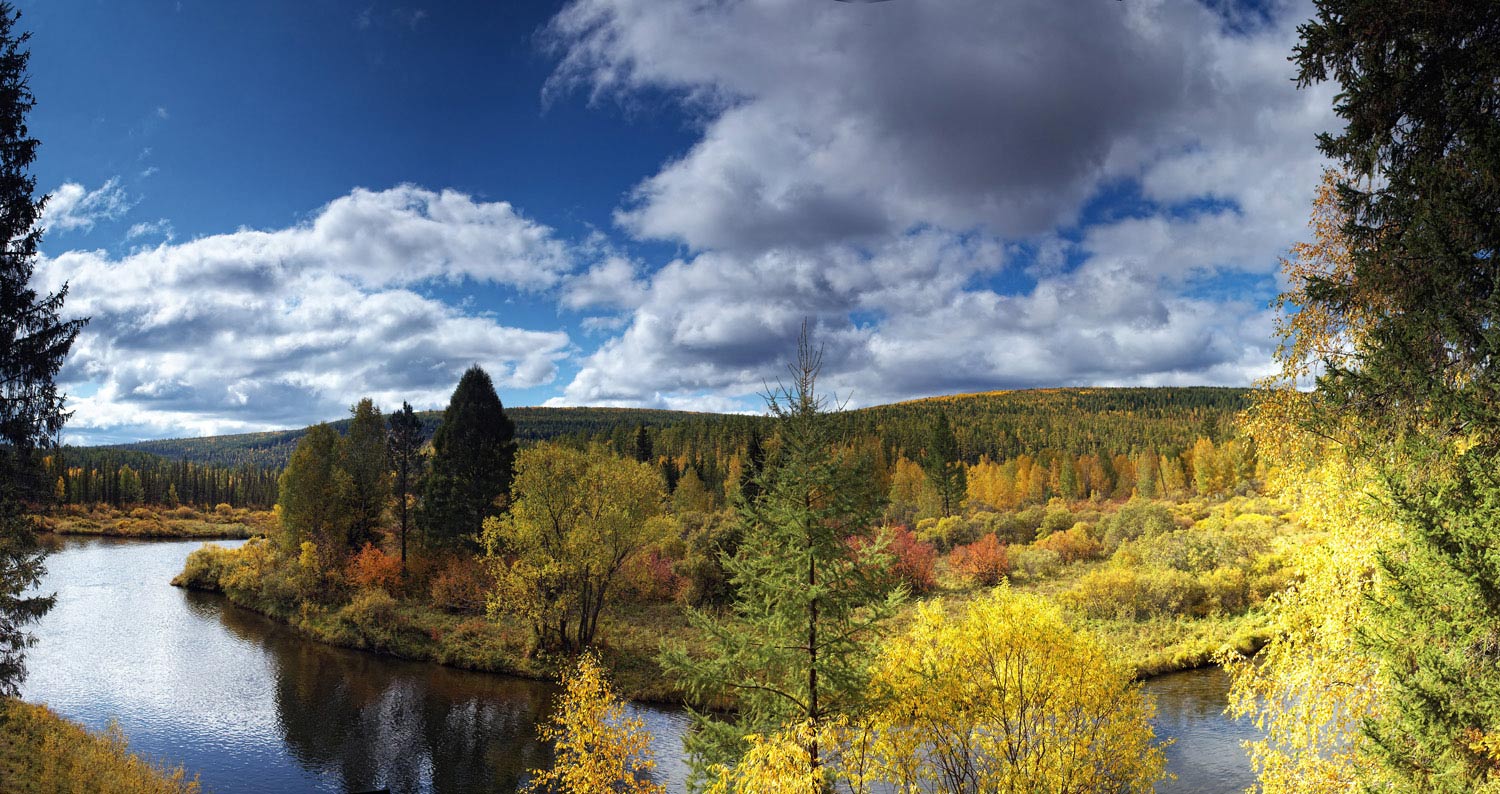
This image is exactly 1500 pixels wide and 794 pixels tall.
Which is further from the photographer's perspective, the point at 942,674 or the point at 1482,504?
the point at 942,674

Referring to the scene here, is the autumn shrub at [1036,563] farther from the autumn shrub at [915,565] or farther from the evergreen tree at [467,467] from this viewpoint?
the evergreen tree at [467,467]

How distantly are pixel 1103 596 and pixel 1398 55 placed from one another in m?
37.0

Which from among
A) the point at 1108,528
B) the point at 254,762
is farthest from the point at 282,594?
the point at 1108,528

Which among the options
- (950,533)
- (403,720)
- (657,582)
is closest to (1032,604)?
(403,720)

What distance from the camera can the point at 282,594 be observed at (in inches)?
1891

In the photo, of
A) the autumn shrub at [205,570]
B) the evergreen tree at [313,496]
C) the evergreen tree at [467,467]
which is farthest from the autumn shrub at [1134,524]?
the autumn shrub at [205,570]

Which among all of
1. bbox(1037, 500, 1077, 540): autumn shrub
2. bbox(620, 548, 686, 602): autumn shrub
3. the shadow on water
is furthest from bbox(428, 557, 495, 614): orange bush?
bbox(1037, 500, 1077, 540): autumn shrub

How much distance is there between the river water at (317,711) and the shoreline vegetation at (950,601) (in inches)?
52.6

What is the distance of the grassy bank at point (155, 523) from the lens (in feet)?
324

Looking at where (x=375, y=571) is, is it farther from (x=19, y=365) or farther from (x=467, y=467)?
(x=19, y=365)

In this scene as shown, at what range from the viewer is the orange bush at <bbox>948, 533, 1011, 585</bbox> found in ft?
167

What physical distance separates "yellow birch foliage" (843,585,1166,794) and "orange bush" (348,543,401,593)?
38497 mm

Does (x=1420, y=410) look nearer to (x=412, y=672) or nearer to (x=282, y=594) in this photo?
(x=412, y=672)

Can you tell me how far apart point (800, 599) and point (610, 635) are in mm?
26951
